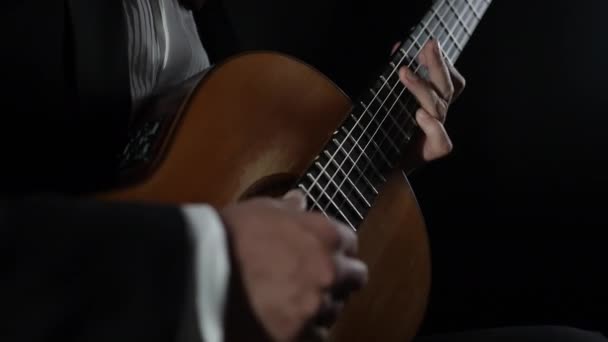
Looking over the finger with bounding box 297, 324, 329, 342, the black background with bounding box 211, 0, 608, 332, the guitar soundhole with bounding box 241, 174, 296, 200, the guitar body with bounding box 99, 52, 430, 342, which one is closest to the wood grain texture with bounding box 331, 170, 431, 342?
the guitar body with bounding box 99, 52, 430, 342

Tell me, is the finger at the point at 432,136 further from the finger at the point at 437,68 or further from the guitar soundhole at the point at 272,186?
the guitar soundhole at the point at 272,186

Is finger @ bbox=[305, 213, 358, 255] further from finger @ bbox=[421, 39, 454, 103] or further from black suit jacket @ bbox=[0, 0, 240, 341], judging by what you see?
finger @ bbox=[421, 39, 454, 103]

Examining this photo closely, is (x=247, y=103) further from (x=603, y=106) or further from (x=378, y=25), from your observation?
(x=603, y=106)

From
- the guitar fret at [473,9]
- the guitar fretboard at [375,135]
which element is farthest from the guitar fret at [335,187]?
the guitar fret at [473,9]

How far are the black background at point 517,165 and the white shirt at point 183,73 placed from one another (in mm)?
330

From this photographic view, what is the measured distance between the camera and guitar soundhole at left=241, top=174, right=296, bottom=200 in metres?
0.52

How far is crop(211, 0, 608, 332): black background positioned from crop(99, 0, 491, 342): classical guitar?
0.39 metres

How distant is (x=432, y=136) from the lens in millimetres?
708

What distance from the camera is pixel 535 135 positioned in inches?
42.8

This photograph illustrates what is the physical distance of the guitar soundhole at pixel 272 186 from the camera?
1.70 ft

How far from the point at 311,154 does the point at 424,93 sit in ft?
0.59

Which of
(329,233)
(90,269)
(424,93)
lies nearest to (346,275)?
(329,233)

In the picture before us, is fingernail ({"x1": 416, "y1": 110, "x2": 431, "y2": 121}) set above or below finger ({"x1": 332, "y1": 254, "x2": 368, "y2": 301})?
below

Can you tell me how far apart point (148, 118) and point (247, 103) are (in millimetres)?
96
